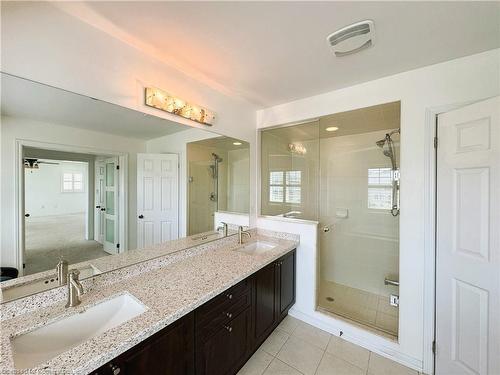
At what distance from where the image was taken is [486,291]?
1.35m

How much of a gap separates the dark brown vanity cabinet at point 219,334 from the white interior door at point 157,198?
75 cm

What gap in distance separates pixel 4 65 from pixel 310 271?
270 centimetres

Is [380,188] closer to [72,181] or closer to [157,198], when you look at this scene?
[157,198]

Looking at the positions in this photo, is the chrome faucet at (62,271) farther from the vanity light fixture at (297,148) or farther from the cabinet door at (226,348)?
the vanity light fixture at (297,148)

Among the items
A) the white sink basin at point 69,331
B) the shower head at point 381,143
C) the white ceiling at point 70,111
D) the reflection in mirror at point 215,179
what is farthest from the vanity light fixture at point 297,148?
the white sink basin at point 69,331

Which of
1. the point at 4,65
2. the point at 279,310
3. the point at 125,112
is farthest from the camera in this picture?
the point at 279,310

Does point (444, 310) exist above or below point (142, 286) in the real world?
below

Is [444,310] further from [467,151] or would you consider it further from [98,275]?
[98,275]

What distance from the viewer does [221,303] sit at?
136 cm

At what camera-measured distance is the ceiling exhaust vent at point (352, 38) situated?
1.27 metres

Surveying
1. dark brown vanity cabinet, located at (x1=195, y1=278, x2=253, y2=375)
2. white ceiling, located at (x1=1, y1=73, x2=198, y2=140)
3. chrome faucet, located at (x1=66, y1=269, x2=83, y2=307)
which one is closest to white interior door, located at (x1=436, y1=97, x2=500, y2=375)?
dark brown vanity cabinet, located at (x1=195, y1=278, x2=253, y2=375)

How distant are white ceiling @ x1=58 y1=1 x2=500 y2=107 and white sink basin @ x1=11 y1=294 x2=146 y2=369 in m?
1.63

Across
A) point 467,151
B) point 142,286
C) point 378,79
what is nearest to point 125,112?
point 142,286

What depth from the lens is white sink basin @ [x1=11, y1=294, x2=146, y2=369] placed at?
89 cm
